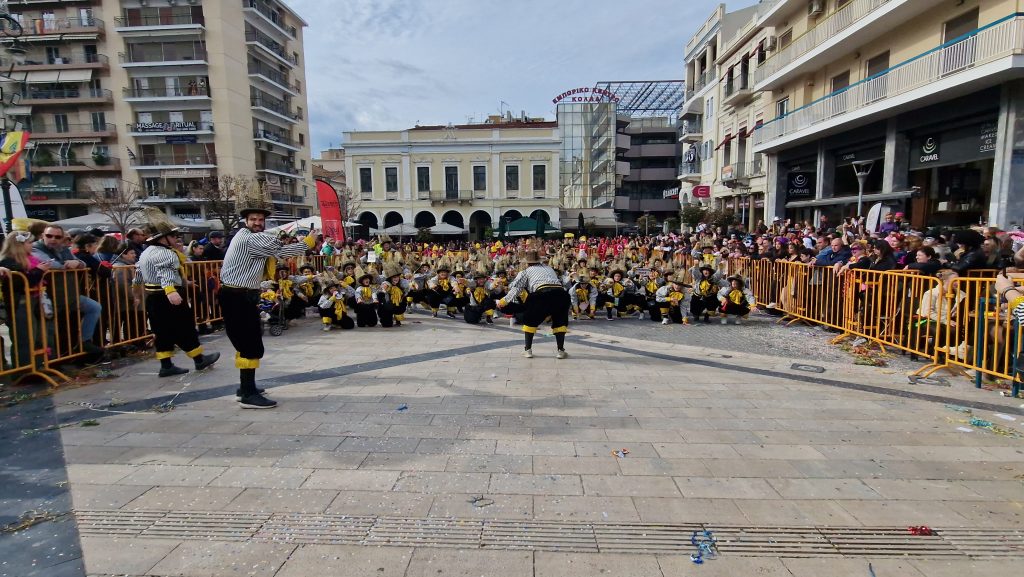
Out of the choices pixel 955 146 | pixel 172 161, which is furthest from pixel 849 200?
pixel 172 161

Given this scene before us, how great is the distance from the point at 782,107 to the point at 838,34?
6201 millimetres

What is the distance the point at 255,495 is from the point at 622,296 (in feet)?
29.8

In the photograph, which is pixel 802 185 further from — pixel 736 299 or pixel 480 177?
pixel 480 177

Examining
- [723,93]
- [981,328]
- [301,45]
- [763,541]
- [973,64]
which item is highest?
[301,45]

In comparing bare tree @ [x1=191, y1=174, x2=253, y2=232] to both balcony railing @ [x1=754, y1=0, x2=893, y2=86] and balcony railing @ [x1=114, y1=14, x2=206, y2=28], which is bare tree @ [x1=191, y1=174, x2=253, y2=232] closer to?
balcony railing @ [x1=114, y1=14, x2=206, y2=28]

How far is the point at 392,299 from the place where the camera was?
10.3 metres

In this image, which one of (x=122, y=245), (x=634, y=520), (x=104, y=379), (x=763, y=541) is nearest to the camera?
(x=763, y=541)

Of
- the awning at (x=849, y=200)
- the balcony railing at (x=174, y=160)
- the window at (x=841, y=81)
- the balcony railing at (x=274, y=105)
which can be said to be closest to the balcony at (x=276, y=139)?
the balcony railing at (x=274, y=105)

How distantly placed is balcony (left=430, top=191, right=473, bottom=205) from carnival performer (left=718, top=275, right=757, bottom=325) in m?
34.0

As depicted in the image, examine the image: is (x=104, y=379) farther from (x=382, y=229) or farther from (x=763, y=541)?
(x=382, y=229)

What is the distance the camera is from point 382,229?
42.2 meters

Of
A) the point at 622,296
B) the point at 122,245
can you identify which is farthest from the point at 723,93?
the point at 122,245

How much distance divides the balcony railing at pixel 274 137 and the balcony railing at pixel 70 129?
33.9ft

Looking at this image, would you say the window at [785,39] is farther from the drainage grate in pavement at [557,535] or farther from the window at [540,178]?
the drainage grate in pavement at [557,535]
